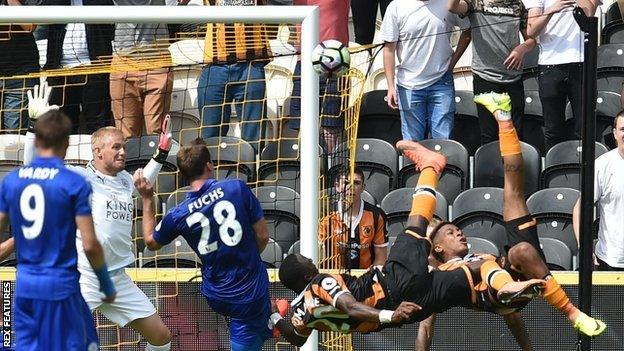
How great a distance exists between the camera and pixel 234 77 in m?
11.8

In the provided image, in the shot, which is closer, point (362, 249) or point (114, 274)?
point (114, 274)

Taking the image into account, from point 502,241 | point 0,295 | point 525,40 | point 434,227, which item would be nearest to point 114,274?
point 0,295

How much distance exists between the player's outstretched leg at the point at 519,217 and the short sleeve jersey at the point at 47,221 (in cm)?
300

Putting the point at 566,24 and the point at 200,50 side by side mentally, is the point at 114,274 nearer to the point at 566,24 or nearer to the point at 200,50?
the point at 200,50

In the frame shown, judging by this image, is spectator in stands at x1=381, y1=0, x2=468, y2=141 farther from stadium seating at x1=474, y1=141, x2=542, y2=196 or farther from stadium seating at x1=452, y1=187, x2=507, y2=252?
stadium seating at x1=452, y1=187, x2=507, y2=252

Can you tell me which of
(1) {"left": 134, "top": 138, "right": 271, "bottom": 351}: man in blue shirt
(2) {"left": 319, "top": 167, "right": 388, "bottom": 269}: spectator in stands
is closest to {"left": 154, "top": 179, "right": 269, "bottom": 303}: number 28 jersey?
(1) {"left": 134, "top": 138, "right": 271, "bottom": 351}: man in blue shirt

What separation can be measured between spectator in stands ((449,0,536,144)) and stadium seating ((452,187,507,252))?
854 millimetres

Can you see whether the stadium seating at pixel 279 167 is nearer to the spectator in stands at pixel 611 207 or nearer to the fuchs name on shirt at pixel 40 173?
the spectator in stands at pixel 611 207

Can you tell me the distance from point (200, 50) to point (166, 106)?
2.21ft

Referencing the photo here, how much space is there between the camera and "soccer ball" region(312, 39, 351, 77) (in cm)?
954

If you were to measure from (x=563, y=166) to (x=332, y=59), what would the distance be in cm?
298

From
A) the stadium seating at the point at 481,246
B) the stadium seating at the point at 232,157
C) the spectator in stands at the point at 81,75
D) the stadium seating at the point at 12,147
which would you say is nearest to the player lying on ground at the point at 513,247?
the stadium seating at the point at 481,246

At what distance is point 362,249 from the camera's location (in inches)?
428

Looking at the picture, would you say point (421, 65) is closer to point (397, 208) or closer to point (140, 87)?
point (397, 208)
